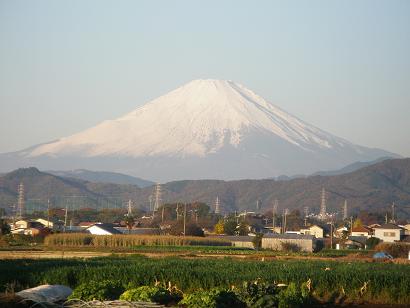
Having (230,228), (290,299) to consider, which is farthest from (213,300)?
(230,228)

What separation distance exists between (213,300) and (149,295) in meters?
2.05

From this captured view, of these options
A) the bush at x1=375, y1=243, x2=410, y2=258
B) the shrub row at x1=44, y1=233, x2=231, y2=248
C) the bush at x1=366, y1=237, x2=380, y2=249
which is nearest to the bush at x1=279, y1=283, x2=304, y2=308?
the bush at x1=375, y1=243, x2=410, y2=258

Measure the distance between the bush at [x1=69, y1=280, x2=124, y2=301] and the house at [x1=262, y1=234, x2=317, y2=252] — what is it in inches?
1790

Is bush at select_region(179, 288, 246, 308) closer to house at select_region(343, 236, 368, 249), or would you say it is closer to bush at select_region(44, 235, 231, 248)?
bush at select_region(44, 235, 231, 248)

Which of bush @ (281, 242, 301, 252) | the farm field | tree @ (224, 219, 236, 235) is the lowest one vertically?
the farm field

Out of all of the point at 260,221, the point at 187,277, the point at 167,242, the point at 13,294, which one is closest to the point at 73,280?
the point at 187,277

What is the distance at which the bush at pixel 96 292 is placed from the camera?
23.0 meters

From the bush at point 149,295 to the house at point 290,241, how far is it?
45073 mm

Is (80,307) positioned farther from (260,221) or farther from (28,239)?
(260,221)

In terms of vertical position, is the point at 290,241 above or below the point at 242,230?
below

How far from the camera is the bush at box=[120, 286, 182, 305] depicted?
23.0 metres

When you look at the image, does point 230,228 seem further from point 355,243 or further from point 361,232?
point 355,243

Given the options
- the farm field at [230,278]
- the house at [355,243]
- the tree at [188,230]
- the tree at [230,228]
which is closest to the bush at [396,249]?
the house at [355,243]

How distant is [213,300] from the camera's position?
22203 mm
